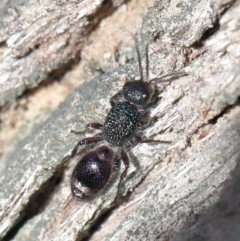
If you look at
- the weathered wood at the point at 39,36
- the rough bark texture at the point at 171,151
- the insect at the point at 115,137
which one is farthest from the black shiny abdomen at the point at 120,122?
the weathered wood at the point at 39,36

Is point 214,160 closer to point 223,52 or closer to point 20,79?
point 223,52

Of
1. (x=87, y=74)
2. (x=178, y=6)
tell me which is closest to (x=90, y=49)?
(x=87, y=74)

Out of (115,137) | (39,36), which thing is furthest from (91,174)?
(39,36)

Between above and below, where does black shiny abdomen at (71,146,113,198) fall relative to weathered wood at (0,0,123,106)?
below

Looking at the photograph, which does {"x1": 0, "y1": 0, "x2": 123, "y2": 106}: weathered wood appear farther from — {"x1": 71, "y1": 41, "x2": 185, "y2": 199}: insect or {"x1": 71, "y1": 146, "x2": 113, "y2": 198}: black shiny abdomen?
{"x1": 71, "y1": 146, "x2": 113, "y2": 198}: black shiny abdomen

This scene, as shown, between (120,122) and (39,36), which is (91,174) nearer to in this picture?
(120,122)

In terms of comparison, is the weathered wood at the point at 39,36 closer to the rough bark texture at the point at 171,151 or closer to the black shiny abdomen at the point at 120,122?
the rough bark texture at the point at 171,151

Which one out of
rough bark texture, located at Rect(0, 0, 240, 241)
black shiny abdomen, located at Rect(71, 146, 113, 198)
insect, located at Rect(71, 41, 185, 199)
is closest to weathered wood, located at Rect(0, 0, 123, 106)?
rough bark texture, located at Rect(0, 0, 240, 241)
